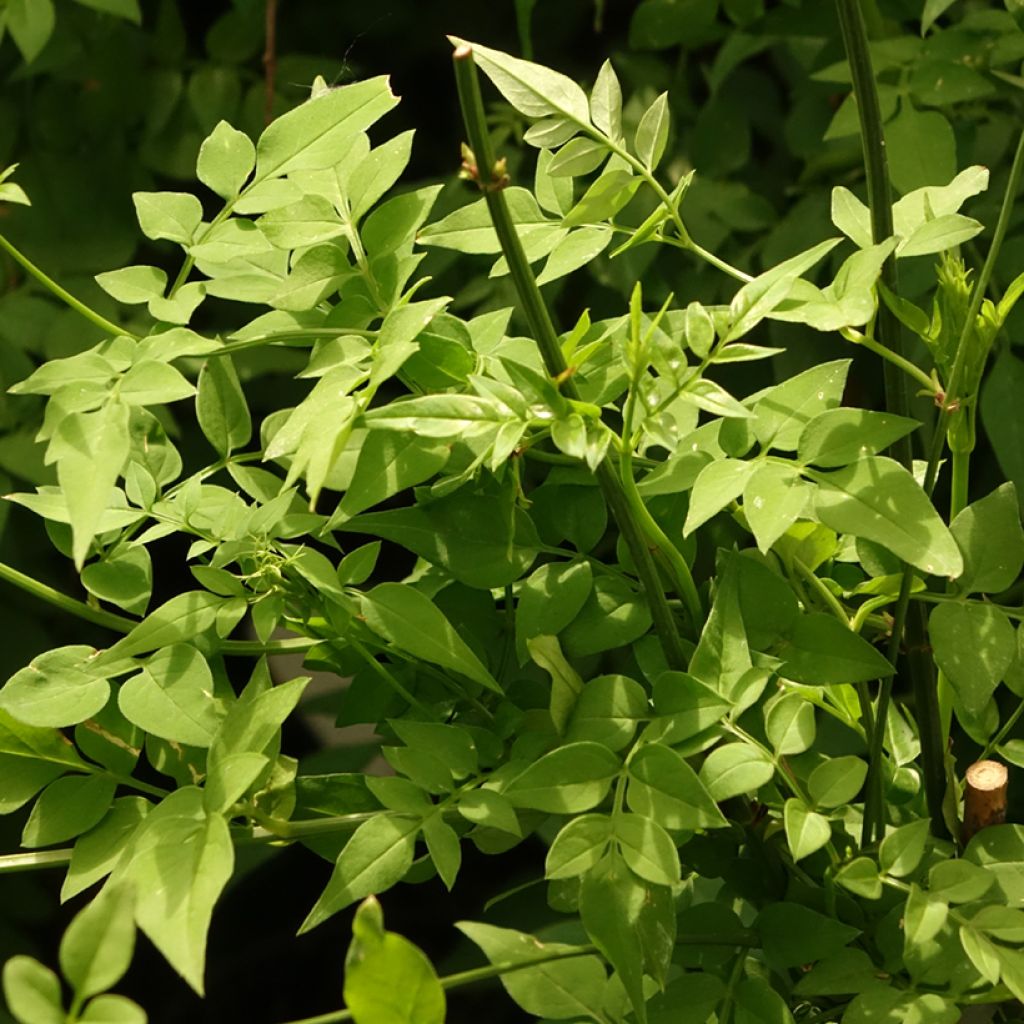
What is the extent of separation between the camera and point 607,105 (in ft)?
1.37

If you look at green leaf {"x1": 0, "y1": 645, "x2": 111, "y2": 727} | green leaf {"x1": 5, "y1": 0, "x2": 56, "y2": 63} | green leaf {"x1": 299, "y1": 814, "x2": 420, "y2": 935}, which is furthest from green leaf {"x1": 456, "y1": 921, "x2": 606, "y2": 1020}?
green leaf {"x1": 5, "y1": 0, "x2": 56, "y2": 63}

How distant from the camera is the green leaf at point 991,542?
1.47 ft

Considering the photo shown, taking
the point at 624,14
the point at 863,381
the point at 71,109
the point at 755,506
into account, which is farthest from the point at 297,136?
the point at 624,14

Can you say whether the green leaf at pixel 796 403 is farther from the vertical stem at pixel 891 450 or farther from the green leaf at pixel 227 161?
the green leaf at pixel 227 161

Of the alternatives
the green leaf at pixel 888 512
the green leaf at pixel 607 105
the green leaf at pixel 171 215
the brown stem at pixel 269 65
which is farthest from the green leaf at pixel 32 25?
the green leaf at pixel 888 512

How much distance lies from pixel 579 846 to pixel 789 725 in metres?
0.08

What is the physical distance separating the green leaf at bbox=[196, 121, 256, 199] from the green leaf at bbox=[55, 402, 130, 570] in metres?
0.11

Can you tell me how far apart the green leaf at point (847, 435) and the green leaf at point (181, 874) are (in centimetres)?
19

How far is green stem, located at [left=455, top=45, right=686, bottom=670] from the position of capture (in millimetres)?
335

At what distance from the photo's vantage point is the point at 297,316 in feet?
1.50

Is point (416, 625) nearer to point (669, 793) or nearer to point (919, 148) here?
point (669, 793)

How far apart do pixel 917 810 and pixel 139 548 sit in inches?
11.5

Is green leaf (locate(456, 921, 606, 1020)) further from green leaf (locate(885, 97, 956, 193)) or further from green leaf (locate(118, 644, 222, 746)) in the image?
Result: green leaf (locate(885, 97, 956, 193))

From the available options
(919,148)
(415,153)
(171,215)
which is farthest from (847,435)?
(415,153)
